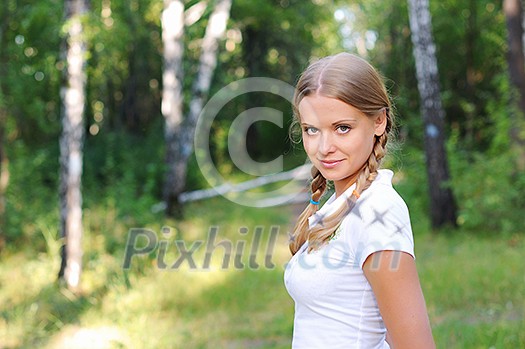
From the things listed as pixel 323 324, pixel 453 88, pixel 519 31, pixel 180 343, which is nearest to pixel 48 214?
pixel 180 343

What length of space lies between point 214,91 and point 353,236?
57.7 ft

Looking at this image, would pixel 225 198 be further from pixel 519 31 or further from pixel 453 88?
pixel 453 88

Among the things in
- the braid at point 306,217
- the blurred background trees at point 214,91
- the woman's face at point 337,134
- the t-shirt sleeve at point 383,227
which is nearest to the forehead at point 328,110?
the woman's face at point 337,134

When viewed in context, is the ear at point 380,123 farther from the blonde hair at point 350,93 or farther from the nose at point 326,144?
the nose at point 326,144

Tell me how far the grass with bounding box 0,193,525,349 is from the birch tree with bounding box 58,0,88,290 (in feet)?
1.19

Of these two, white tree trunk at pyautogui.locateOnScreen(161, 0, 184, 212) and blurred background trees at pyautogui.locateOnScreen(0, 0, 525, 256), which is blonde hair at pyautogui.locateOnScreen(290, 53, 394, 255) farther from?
white tree trunk at pyautogui.locateOnScreen(161, 0, 184, 212)

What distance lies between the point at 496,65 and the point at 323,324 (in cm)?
1947

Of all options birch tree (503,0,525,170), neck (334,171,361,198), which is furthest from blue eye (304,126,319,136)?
birch tree (503,0,525,170)

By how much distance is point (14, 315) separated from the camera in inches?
256

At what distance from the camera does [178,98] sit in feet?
→ 36.8
